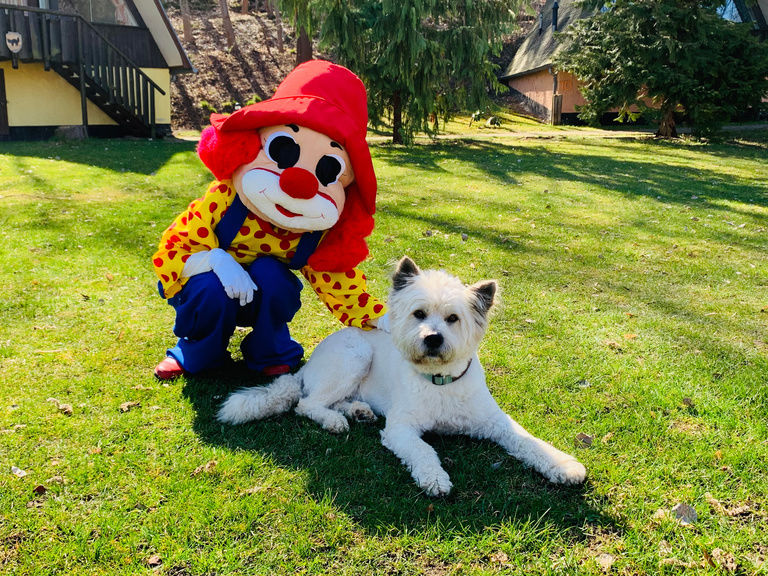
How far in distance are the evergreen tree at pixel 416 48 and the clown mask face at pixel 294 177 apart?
39.7 ft

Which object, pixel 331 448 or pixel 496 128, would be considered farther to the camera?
pixel 496 128

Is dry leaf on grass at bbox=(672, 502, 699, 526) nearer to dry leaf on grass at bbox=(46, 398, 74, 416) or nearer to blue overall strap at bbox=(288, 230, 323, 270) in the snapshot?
blue overall strap at bbox=(288, 230, 323, 270)

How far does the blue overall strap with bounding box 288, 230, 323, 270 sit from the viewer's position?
3725 mm

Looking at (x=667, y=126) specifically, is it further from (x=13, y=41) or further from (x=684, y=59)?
(x=13, y=41)

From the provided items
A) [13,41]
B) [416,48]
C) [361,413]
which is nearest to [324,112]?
[361,413]

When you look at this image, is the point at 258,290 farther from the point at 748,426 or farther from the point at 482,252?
the point at 482,252

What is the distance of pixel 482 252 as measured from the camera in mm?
7035

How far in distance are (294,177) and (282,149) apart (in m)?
0.21

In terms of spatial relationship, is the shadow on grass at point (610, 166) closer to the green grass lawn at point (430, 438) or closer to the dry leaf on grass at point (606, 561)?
the green grass lawn at point (430, 438)

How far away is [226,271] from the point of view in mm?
3361

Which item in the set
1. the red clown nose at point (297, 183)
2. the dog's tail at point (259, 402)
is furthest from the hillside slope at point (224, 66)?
the dog's tail at point (259, 402)

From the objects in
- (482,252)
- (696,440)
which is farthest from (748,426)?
(482,252)

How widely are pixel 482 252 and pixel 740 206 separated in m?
5.68

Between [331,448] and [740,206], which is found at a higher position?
[740,206]
